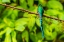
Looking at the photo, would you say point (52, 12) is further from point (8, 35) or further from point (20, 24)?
point (8, 35)

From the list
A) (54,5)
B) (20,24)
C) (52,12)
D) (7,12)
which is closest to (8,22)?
(20,24)

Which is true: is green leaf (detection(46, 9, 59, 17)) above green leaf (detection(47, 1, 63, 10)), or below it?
below

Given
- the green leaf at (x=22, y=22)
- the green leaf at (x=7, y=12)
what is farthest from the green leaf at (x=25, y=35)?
the green leaf at (x=7, y=12)

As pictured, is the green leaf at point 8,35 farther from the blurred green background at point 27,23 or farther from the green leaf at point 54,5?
the green leaf at point 54,5

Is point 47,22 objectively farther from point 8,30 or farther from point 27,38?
point 8,30

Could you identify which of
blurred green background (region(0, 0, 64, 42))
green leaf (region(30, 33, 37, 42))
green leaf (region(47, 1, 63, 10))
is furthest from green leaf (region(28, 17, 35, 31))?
green leaf (region(47, 1, 63, 10))

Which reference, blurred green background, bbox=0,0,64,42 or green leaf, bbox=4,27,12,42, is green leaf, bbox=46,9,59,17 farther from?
green leaf, bbox=4,27,12,42

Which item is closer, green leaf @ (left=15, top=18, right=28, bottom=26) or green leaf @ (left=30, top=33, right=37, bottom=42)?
green leaf @ (left=15, top=18, right=28, bottom=26)

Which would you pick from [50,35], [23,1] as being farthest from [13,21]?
[50,35]

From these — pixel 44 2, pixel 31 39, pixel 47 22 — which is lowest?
pixel 31 39
